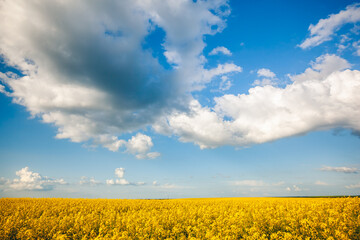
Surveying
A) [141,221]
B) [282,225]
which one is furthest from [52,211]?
[282,225]

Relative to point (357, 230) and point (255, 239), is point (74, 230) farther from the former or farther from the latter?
point (357, 230)

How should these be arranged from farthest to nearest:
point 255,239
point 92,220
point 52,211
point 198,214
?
point 52,211
point 198,214
point 92,220
point 255,239

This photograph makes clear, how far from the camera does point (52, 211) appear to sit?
1531 cm

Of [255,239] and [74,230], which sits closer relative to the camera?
[255,239]

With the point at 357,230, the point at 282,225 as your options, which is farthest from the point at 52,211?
the point at 357,230

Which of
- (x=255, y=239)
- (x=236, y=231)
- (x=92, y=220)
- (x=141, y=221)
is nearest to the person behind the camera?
(x=255, y=239)

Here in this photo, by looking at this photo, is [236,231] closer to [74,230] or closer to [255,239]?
[255,239]

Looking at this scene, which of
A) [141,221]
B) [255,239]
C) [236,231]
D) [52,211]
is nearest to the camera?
[255,239]

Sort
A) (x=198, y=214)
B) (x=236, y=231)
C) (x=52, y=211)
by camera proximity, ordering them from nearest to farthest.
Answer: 1. (x=236, y=231)
2. (x=198, y=214)
3. (x=52, y=211)

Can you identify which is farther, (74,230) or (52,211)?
(52,211)

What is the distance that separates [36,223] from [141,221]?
17.9 ft

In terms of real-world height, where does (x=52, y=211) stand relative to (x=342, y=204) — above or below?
below

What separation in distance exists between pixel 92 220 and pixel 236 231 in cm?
769

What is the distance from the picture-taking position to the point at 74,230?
9328mm
